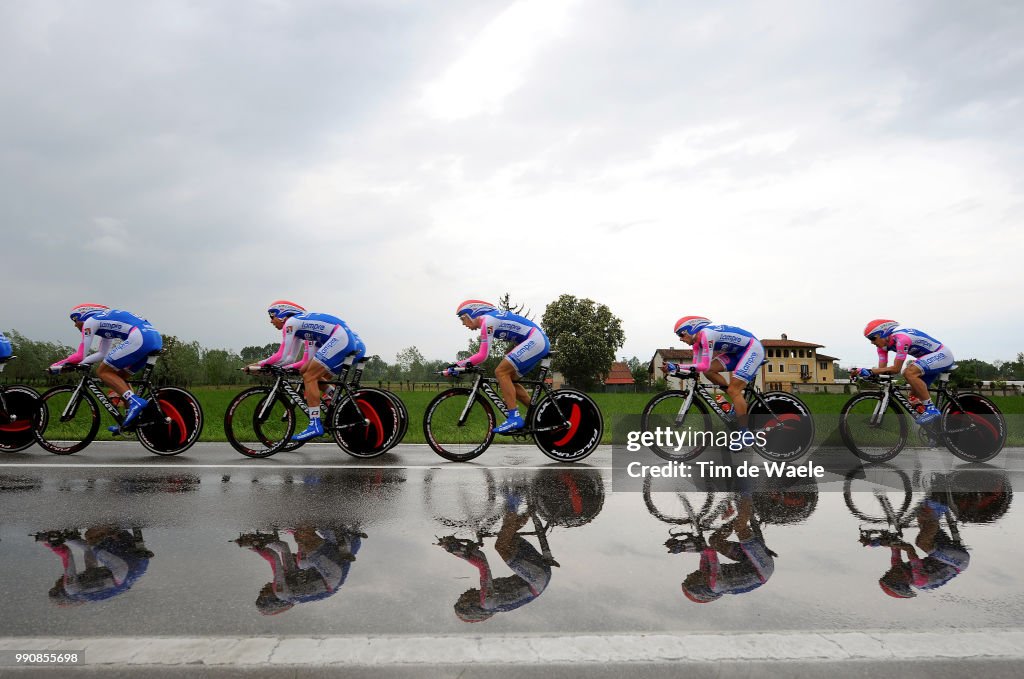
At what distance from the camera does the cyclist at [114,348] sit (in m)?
8.51

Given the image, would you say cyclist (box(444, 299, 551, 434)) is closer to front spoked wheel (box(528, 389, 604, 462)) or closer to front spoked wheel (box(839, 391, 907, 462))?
front spoked wheel (box(528, 389, 604, 462))

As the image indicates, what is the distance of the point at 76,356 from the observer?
8555 millimetres

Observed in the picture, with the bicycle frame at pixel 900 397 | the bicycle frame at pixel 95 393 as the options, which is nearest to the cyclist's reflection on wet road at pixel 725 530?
the bicycle frame at pixel 900 397

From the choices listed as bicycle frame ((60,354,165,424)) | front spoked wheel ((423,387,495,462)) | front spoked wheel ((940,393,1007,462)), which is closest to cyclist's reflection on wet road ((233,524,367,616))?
front spoked wheel ((423,387,495,462))

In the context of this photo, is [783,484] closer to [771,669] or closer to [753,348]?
[753,348]

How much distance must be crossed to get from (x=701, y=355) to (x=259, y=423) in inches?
227

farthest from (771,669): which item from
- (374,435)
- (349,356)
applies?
(349,356)

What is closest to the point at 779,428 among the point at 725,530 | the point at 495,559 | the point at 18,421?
the point at 725,530

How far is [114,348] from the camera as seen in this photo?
8.64m

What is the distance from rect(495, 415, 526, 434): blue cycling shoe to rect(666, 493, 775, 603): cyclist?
3639mm

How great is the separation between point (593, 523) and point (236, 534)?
2.44 meters

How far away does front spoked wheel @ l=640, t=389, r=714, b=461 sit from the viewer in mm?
7992

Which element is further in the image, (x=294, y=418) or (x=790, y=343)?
(x=790, y=343)

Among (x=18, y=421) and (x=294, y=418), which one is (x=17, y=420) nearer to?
(x=18, y=421)
